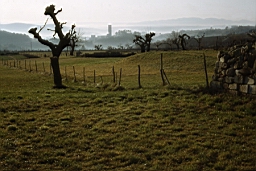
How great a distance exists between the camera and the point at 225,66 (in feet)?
49.3

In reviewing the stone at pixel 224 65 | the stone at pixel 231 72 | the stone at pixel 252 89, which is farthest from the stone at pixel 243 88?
the stone at pixel 224 65

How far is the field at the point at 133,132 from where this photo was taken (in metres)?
8.14

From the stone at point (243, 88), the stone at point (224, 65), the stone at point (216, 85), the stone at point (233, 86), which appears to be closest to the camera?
the stone at point (243, 88)

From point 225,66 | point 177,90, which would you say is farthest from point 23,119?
point 225,66

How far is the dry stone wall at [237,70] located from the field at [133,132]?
58cm

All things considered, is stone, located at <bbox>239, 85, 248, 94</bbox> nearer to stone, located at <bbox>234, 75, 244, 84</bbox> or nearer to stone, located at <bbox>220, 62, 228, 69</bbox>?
stone, located at <bbox>234, 75, 244, 84</bbox>

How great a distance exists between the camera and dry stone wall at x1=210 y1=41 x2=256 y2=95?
13.4m

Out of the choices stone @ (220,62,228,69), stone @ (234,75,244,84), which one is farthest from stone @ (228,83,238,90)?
stone @ (220,62,228,69)

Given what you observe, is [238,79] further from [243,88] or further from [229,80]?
[229,80]

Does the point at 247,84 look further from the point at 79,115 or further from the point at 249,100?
the point at 79,115

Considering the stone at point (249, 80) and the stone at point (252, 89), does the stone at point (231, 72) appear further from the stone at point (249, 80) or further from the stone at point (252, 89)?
the stone at point (252, 89)

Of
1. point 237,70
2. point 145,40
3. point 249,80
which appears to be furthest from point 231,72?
point 145,40

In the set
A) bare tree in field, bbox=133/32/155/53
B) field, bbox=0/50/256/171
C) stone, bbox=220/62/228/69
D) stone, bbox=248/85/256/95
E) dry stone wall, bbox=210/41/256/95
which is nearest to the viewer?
field, bbox=0/50/256/171

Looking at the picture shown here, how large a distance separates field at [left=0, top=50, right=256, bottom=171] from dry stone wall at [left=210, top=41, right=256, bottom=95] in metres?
0.58
